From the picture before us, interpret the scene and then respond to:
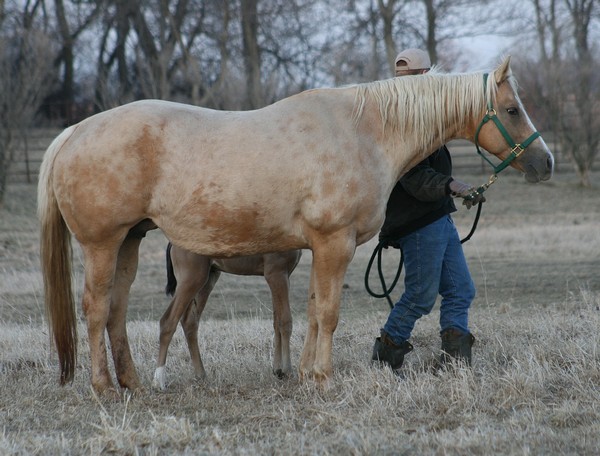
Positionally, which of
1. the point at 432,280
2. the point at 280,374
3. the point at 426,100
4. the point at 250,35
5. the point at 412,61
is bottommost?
the point at 280,374

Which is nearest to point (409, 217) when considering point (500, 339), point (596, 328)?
point (500, 339)

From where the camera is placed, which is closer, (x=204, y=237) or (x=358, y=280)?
(x=204, y=237)

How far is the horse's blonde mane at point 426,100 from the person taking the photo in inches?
217

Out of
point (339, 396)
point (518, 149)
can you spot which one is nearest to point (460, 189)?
point (518, 149)

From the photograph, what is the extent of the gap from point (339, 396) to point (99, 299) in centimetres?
168

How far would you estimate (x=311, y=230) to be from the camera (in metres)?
5.29

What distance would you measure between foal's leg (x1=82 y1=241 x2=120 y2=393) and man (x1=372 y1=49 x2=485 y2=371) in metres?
1.91

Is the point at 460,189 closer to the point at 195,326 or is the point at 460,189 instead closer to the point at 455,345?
the point at 455,345

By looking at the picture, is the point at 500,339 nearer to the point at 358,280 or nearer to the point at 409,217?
the point at 409,217

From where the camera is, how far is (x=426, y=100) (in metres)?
5.55

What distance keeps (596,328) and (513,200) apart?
56.2ft

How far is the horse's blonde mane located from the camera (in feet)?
18.0

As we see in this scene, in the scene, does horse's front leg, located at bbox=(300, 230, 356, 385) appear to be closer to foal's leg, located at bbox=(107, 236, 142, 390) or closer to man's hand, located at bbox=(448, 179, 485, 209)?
man's hand, located at bbox=(448, 179, 485, 209)

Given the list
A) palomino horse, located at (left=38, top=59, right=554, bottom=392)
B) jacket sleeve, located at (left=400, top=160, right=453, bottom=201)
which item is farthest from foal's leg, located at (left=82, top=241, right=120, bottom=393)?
jacket sleeve, located at (left=400, top=160, right=453, bottom=201)
